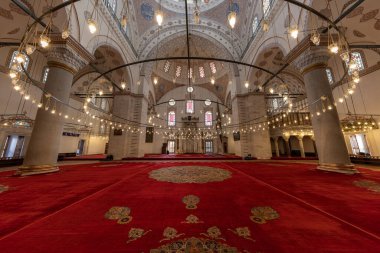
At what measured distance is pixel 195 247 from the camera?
44.6 inches

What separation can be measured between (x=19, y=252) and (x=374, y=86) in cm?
1488

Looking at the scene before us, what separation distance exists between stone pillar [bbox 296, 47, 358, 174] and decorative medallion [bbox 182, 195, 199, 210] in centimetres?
475

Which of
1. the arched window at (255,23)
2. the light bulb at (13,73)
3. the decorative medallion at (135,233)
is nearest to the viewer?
the decorative medallion at (135,233)

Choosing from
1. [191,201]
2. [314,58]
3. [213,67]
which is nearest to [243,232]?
[191,201]

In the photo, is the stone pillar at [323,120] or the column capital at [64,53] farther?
the column capital at [64,53]

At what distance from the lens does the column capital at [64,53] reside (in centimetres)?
481

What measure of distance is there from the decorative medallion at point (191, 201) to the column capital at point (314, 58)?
232 inches

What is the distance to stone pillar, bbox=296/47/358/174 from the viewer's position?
14.2 ft

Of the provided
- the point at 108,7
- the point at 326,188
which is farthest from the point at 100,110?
the point at 326,188

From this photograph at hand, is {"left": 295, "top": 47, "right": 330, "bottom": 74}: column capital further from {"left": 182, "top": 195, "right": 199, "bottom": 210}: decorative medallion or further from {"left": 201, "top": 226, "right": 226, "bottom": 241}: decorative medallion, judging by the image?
{"left": 201, "top": 226, "right": 226, "bottom": 241}: decorative medallion

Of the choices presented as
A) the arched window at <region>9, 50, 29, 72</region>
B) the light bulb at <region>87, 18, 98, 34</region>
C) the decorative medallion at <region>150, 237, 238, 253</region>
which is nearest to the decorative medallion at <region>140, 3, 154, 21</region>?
the arched window at <region>9, 50, 29, 72</region>

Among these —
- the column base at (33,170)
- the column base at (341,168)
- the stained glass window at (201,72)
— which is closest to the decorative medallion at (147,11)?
the stained glass window at (201,72)

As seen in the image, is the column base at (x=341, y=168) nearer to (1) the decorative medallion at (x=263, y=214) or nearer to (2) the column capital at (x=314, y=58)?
(2) the column capital at (x=314, y=58)

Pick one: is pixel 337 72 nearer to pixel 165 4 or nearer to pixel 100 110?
pixel 165 4
